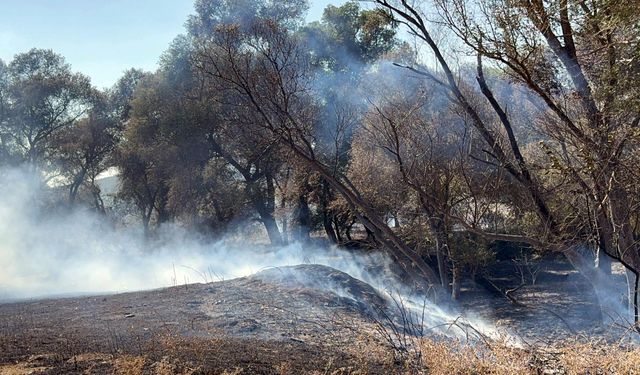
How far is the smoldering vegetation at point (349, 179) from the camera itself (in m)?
8.30

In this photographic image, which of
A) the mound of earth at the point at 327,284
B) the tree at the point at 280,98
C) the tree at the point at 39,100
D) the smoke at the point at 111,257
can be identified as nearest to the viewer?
the mound of earth at the point at 327,284

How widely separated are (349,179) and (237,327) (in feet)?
31.2

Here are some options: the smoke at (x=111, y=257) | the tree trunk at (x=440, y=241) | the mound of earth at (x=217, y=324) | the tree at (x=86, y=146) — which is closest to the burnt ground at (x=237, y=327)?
the mound of earth at (x=217, y=324)

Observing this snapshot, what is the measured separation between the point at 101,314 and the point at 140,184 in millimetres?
21546

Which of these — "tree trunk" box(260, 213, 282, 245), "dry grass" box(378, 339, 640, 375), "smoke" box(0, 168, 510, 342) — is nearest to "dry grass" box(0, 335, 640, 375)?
"dry grass" box(378, 339, 640, 375)

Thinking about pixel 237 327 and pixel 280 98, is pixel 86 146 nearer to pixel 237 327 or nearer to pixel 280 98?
pixel 280 98

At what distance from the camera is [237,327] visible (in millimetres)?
9836

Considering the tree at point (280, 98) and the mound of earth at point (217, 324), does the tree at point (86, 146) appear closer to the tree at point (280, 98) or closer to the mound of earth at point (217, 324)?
the tree at point (280, 98)

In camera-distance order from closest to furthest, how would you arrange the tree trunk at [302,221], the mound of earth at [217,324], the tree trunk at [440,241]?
the mound of earth at [217,324] → the tree trunk at [440,241] → the tree trunk at [302,221]

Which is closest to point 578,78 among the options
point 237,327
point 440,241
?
point 237,327

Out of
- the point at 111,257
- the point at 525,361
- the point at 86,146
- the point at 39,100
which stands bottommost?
the point at 525,361

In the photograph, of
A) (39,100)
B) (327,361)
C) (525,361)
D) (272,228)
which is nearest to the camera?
(525,361)

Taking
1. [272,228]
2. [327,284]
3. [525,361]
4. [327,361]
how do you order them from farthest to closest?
[272,228] → [327,284] → [327,361] → [525,361]

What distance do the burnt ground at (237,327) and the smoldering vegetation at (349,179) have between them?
126 mm
